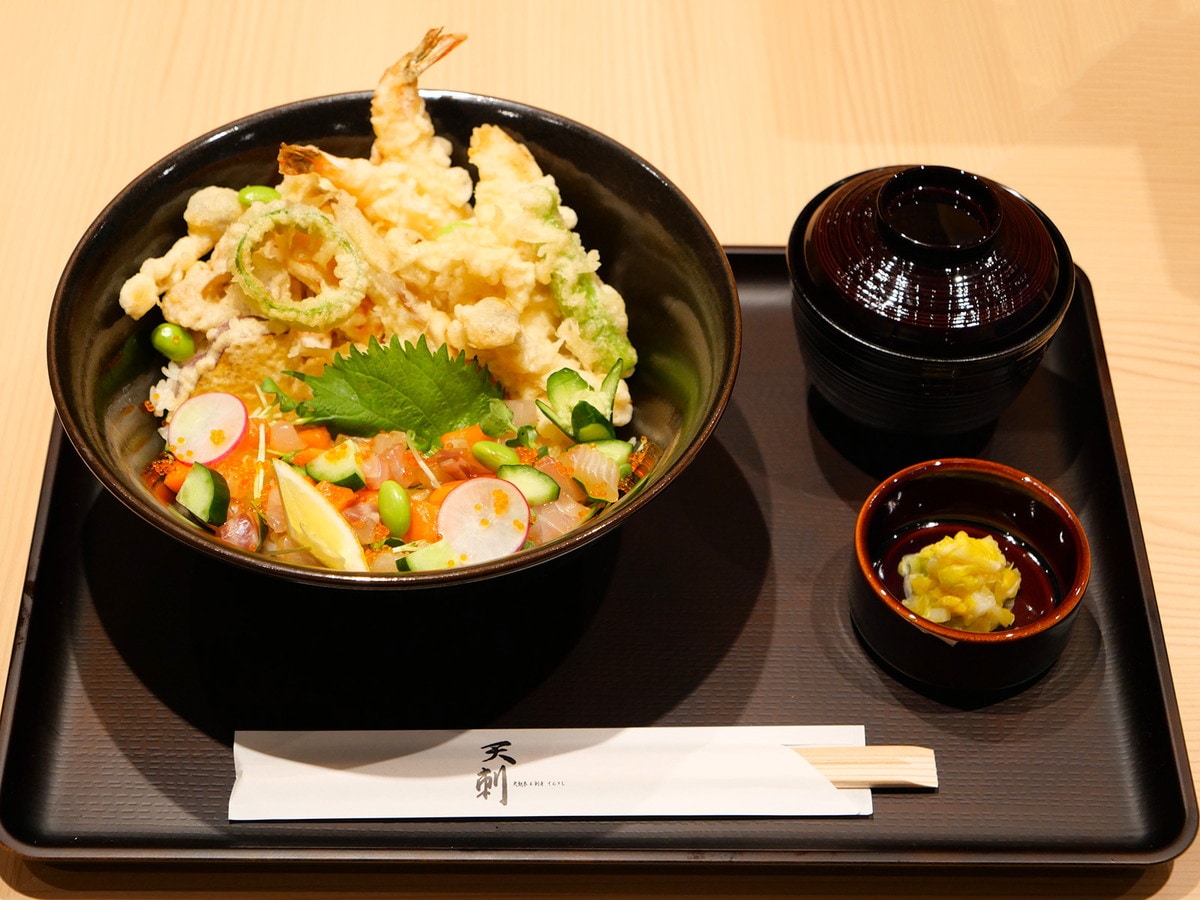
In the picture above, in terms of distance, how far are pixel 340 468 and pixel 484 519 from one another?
27cm

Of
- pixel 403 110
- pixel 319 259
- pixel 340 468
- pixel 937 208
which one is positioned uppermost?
pixel 403 110

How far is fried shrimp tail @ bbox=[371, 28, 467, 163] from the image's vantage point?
1972 mm

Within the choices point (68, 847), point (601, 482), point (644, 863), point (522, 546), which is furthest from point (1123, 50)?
point (68, 847)

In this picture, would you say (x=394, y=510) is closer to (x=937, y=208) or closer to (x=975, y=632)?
(x=975, y=632)

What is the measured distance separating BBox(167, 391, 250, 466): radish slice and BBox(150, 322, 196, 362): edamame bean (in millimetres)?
84

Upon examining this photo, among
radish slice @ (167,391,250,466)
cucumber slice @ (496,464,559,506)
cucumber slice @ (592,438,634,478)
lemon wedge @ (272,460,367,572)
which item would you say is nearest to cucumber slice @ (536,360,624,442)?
cucumber slice @ (592,438,634,478)

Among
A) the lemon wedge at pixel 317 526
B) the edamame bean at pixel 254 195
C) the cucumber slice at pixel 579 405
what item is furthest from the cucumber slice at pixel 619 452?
the edamame bean at pixel 254 195

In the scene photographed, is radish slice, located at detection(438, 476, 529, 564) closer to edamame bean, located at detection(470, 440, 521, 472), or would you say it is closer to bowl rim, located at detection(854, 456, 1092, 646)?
edamame bean, located at detection(470, 440, 521, 472)

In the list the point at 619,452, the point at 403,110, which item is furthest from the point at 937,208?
the point at 403,110

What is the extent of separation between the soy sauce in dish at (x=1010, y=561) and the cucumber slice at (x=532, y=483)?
0.56 meters

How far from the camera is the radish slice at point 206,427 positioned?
6.14 feet

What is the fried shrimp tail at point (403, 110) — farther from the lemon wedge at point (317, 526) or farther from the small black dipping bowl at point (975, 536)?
the small black dipping bowl at point (975, 536)

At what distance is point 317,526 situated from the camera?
1.71 meters

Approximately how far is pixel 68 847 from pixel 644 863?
826 millimetres
